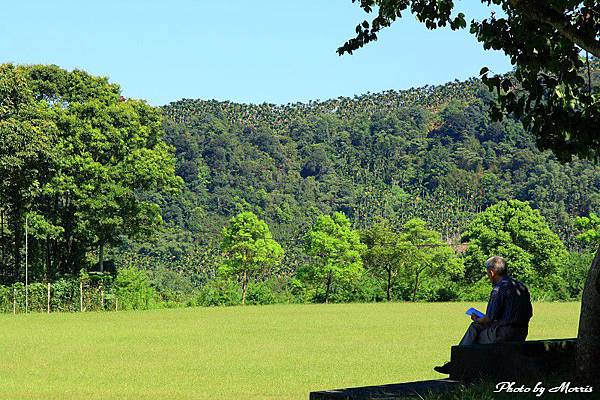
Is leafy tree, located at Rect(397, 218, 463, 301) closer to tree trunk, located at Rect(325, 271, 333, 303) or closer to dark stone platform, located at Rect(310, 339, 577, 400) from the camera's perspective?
tree trunk, located at Rect(325, 271, 333, 303)

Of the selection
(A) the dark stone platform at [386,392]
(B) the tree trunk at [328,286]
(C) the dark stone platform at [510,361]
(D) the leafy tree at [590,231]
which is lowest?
(B) the tree trunk at [328,286]

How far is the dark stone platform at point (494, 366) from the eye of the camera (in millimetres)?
7750

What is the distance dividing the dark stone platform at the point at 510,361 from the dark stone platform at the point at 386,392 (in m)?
0.22

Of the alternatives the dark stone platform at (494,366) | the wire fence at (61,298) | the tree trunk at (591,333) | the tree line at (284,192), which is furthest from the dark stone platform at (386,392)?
the wire fence at (61,298)

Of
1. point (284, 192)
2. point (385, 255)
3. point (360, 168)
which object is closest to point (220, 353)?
point (385, 255)

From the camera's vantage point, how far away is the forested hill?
93625 millimetres

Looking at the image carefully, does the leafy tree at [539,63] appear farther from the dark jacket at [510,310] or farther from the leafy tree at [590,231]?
the leafy tree at [590,231]

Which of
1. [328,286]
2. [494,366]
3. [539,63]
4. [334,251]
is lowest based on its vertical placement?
[328,286]

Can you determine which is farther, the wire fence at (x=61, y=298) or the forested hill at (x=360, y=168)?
the forested hill at (x=360, y=168)

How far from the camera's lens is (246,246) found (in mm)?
47219

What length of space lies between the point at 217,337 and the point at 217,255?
53.7 m

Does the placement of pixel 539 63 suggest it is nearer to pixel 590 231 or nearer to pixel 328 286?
pixel 328 286

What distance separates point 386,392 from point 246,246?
3975cm

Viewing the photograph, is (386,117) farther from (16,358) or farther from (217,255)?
(16,358)
